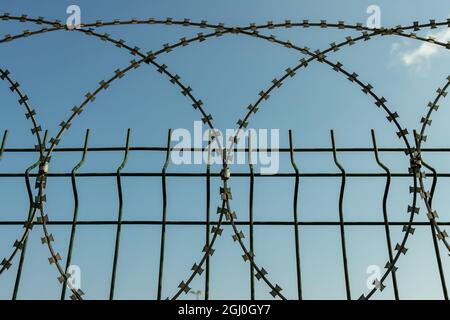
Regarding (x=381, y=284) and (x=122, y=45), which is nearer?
(x=381, y=284)

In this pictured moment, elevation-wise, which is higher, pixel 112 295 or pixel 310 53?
pixel 310 53

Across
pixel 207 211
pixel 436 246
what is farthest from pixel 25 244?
pixel 436 246

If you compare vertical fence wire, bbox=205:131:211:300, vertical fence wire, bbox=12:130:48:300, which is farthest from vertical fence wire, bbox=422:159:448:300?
vertical fence wire, bbox=12:130:48:300

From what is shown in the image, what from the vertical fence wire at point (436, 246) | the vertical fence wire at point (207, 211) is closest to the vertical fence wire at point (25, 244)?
the vertical fence wire at point (207, 211)

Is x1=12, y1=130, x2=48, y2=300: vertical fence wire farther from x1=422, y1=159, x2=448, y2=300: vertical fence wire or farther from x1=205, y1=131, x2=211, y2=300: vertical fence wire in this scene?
x1=422, y1=159, x2=448, y2=300: vertical fence wire

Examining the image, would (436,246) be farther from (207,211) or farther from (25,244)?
(25,244)

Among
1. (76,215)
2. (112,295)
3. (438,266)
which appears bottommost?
(112,295)

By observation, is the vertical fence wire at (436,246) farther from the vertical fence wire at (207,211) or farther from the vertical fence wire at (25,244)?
the vertical fence wire at (25,244)
